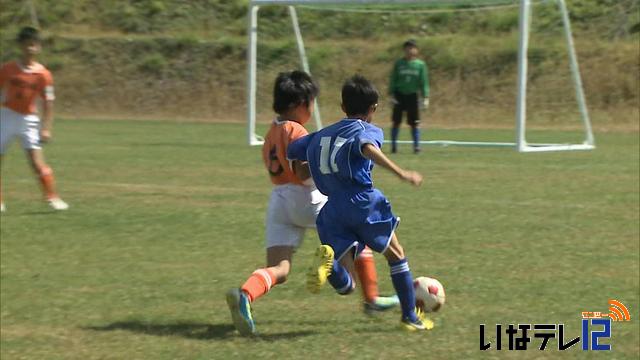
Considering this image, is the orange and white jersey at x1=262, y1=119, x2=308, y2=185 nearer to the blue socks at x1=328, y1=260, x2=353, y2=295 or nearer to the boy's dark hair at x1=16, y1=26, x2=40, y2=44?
the blue socks at x1=328, y1=260, x2=353, y2=295

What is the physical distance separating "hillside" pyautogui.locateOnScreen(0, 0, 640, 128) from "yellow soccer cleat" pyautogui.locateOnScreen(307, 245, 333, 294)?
2232cm

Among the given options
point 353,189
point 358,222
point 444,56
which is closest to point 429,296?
point 358,222

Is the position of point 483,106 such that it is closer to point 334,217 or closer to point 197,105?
point 197,105

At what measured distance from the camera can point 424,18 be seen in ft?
113

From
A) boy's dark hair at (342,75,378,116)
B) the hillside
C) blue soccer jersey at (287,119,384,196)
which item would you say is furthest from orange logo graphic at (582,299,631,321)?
the hillside

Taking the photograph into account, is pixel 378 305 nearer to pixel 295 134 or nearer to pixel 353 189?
pixel 353 189

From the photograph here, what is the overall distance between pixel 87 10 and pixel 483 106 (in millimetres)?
16657

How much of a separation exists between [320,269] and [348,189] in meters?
0.53

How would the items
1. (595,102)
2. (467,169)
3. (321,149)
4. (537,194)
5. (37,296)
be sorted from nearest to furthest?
(321,149) < (37,296) < (537,194) < (467,169) < (595,102)

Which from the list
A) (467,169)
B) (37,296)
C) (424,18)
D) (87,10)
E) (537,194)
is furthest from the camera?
(87,10)

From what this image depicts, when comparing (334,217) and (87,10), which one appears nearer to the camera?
(334,217)

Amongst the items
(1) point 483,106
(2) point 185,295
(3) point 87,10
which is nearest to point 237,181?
(2) point 185,295

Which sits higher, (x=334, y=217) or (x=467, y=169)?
(x=334, y=217)

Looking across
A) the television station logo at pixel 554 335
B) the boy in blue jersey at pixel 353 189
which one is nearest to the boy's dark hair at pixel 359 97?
the boy in blue jersey at pixel 353 189
